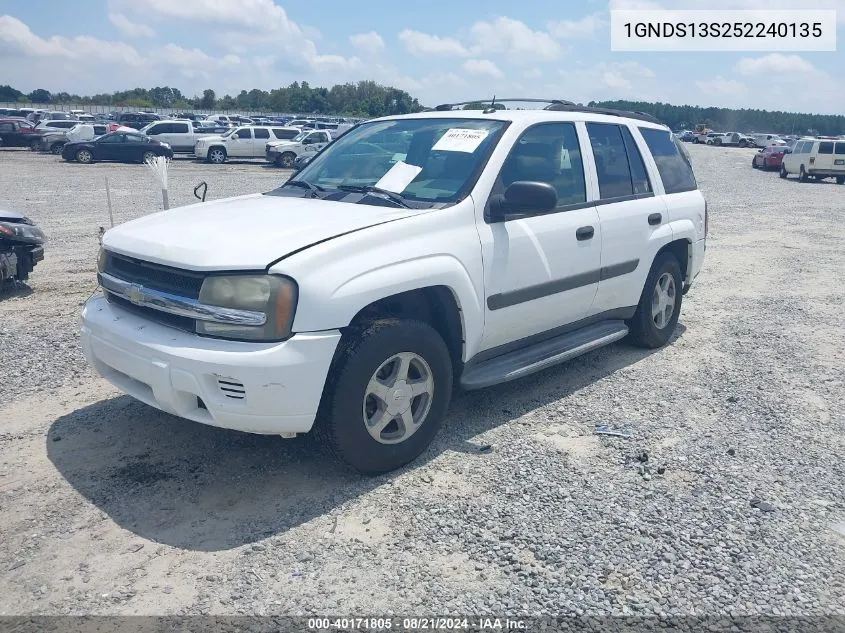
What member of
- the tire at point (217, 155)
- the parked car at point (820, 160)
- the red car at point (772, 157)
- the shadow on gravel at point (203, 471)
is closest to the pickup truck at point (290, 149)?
the tire at point (217, 155)

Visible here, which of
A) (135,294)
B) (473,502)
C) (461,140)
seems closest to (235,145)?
(461,140)

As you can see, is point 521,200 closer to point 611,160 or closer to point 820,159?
point 611,160

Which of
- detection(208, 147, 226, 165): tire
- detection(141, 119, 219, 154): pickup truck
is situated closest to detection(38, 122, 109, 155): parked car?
detection(141, 119, 219, 154): pickup truck

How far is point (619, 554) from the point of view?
3.24 m

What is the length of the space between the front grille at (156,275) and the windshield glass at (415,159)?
134cm

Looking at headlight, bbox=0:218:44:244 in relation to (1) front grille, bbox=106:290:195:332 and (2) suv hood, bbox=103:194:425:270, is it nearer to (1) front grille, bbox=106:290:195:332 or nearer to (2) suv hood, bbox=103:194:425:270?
(2) suv hood, bbox=103:194:425:270

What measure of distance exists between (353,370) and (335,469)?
0.73m

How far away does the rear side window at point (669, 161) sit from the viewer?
5980 millimetres

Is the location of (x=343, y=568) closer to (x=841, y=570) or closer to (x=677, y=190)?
(x=841, y=570)

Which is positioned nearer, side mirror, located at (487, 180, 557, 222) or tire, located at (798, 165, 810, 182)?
side mirror, located at (487, 180, 557, 222)

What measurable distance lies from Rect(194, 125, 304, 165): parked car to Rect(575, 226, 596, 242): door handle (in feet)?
92.0

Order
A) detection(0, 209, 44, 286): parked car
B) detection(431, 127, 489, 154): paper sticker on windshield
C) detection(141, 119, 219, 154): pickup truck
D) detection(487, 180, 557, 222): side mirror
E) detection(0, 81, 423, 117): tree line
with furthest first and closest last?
detection(0, 81, 423, 117): tree line
detection(141, 119, 219, 154): pickup truck
detection(0, 209, 44, 286): parked car
detection(431, 127, 489, 154): paper sticker on windshield
detection(487, 180, 557, 222): side mirror

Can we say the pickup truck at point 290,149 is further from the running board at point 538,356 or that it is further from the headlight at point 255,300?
the headlight at point 255,300

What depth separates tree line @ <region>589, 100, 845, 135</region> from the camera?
115m
